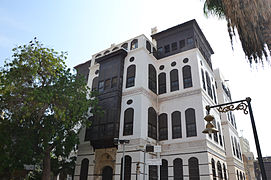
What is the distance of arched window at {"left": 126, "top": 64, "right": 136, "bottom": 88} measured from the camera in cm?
2313

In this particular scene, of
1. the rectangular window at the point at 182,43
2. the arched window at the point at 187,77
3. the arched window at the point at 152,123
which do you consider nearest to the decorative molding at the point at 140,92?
the arched window at the point at 152,123

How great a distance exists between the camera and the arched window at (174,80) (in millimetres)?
23548

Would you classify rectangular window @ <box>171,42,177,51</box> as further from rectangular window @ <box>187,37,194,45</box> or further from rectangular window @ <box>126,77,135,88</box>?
rectangular window @ <box>126,77,135,88</box>

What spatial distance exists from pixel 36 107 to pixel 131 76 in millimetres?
10306

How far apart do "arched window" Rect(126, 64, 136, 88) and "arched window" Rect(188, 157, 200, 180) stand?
9524 mm

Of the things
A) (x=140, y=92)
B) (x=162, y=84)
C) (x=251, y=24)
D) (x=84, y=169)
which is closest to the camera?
(x=251, y=24)

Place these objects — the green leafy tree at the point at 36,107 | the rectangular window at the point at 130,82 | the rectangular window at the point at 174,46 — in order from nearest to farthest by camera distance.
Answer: the green leafy tree at the point at 36,107
the rectangular window at the point at 130,82
the rectangular window at the point at 174,46

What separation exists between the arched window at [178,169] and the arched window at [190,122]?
2.59 metres

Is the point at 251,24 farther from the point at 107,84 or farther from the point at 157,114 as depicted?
the point at 107,84

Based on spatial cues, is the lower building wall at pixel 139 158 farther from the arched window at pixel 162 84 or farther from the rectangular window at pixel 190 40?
the rectangular window at pixel 190 40

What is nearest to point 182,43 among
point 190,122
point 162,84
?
point 162,84

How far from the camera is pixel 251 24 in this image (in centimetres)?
823

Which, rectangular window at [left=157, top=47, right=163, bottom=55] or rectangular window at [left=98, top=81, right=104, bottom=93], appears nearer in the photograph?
rectangular window at [left=98, top=81, right=104, bottom=93]

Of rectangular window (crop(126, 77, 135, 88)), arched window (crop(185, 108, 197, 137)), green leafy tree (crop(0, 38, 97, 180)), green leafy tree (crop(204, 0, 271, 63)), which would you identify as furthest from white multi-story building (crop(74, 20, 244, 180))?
green leafy tree (crop(204, 0, 271, 63))
